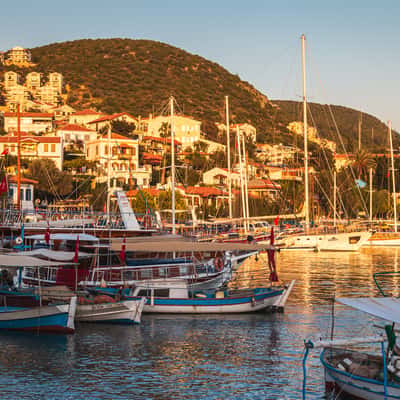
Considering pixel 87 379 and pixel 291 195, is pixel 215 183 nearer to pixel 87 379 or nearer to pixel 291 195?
pixel 291 195

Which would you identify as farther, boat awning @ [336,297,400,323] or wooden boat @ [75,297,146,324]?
wooden boat @ [75,297,146,324]

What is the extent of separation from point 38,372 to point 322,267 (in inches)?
1674

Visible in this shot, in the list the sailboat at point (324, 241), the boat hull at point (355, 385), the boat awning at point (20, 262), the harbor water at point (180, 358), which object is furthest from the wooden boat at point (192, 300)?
the sailboat at point (324, 241)

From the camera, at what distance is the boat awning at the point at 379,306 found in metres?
18.4

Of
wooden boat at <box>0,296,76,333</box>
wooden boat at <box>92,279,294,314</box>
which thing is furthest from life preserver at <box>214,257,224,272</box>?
wooden boat at <box>0,296,76,333</box>

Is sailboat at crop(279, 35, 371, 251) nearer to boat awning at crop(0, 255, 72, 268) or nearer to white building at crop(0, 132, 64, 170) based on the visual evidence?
boat awning at crop(0, 255, 72, 268)

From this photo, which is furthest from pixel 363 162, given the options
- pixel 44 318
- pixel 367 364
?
pixel 367 364

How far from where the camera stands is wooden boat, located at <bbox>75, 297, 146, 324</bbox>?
1299 inches

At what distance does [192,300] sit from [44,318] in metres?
7.61

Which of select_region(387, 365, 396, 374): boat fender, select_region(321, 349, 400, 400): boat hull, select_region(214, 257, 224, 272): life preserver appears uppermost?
select_region(214, 257, 224, 272): life preserver

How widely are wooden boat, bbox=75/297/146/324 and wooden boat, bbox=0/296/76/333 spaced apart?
7.00 feet

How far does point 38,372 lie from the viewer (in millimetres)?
24781

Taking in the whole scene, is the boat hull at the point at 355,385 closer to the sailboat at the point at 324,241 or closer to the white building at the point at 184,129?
the sailboat at the point at 324,241

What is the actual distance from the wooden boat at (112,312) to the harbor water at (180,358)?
0.52m
